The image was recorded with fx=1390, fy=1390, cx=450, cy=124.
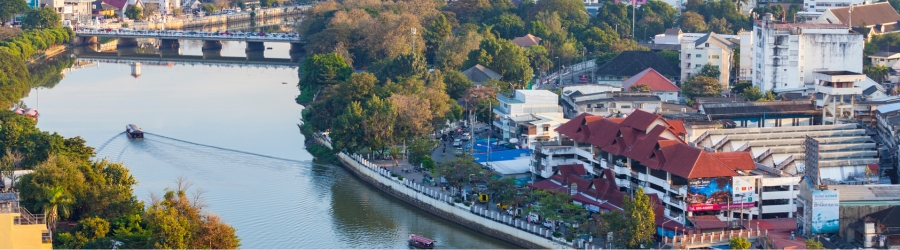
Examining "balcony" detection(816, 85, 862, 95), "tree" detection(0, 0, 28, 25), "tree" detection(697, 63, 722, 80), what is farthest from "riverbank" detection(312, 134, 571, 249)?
"tree" detection(0, 0, 28, 25)

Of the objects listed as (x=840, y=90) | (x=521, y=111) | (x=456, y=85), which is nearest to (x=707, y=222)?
(x=840, y=90)

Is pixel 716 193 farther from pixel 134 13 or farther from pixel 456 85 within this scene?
pixel 134 13

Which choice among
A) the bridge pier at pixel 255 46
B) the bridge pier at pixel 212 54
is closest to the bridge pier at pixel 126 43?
the bridge pier at pixel 212 54

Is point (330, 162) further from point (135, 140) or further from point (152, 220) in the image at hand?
point (152, 220)

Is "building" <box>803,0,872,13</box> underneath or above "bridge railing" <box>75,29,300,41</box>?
above

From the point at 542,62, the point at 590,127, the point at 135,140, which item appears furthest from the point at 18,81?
the point at 590,127

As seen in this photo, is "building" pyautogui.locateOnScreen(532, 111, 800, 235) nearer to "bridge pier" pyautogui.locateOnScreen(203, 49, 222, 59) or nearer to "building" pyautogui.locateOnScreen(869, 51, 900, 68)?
"building" pyautogui.locateOnScreen(869, 51, 900, 68)
